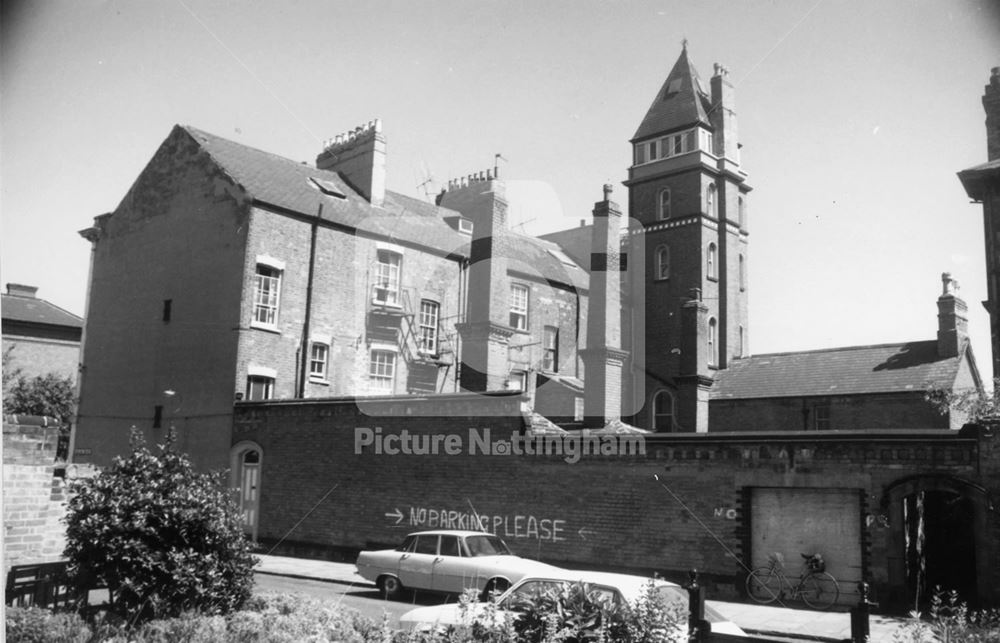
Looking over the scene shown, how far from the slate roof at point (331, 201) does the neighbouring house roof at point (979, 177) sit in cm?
1651

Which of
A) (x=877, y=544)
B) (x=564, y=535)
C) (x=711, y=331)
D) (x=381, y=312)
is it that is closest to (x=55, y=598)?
(x=564, y=535)

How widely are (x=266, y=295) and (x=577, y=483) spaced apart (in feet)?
42.2

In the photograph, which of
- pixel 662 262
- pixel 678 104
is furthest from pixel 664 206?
pixel 678 104

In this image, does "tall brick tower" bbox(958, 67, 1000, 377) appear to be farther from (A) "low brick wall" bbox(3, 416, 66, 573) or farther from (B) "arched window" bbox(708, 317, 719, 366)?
(A) "low brick wall" bbox(3, 416, 66, 573)

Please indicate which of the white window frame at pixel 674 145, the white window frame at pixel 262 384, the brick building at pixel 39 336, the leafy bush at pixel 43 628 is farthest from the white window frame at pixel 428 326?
the leafy bush at pixel 43 628

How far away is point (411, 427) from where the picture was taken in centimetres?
2077

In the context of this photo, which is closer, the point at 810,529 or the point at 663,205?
the point at 810,529

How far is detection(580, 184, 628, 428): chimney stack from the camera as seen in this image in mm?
24062

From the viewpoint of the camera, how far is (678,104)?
38375mm

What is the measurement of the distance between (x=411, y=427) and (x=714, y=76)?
1030 inches

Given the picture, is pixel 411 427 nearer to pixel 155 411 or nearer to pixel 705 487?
pixel 705 487

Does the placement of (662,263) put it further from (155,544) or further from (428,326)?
(155,544)

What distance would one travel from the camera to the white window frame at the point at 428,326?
3038 centimetres

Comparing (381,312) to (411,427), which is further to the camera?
(381,312)
